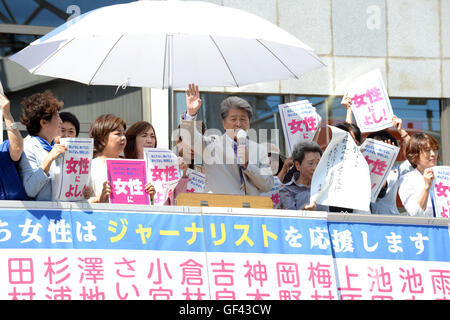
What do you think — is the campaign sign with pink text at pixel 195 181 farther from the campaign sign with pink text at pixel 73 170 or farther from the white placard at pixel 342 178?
the campaign sign with pink text at pixel 73 170

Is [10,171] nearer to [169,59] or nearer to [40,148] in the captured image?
[40,148]

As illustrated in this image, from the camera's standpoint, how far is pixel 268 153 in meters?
6.85

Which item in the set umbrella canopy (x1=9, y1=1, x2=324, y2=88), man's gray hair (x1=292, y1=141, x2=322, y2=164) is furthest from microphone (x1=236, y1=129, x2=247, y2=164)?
umbrella canopy (x1=9, y1=1, x2=324, y2=88)

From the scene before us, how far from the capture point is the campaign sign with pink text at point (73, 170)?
5176 millimetres

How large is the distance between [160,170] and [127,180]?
264 mm

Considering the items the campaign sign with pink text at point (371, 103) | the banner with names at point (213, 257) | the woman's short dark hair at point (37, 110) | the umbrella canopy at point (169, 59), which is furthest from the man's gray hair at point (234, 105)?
the woman's short dark hair at point (37, 110)

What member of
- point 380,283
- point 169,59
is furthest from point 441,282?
point 169,59

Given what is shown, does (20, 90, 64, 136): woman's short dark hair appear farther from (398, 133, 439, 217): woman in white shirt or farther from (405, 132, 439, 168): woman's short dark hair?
(405, 132, 439, 168): woman's short dark hair

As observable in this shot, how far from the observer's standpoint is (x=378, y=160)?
6195 mm

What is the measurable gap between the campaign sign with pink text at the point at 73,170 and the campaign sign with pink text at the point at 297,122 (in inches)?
85.5

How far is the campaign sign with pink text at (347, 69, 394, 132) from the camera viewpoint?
6703mm

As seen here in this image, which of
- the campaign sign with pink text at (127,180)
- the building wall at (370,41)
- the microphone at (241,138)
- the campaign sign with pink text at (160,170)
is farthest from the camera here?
the building wall at (370,41)
